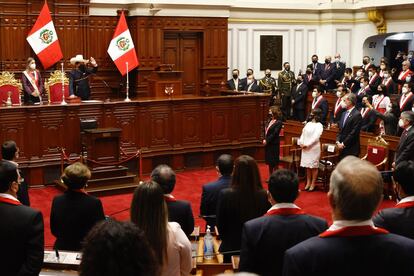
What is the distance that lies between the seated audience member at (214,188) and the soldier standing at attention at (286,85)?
12.0 metres

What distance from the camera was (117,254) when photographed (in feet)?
6.30

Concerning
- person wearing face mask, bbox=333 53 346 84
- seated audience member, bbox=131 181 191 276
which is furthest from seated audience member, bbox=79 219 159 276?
person wearing face mask, bbox=333 53 346 84

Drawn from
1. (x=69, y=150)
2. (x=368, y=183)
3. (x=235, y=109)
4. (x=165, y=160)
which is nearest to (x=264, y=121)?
(x=235, y=109)

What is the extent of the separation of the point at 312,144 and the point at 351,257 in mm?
7857

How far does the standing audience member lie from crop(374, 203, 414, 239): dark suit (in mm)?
6298

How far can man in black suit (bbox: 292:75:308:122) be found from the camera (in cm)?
1669

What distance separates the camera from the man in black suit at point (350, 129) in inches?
388

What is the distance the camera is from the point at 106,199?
32.3 ft

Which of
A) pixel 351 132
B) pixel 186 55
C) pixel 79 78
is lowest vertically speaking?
pixel 351 132

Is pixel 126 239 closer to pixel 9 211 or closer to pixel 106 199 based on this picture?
pixel 9 211

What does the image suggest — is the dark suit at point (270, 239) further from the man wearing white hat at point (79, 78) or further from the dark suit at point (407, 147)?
the man wearing white hat at point (79, 78)

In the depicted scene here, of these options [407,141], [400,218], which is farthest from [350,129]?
[400,218]

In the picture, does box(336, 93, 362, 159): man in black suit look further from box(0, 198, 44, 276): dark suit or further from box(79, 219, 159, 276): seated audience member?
box(79, 219, 159, 276): seated audience member

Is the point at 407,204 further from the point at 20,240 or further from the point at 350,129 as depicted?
the point at 350,129
